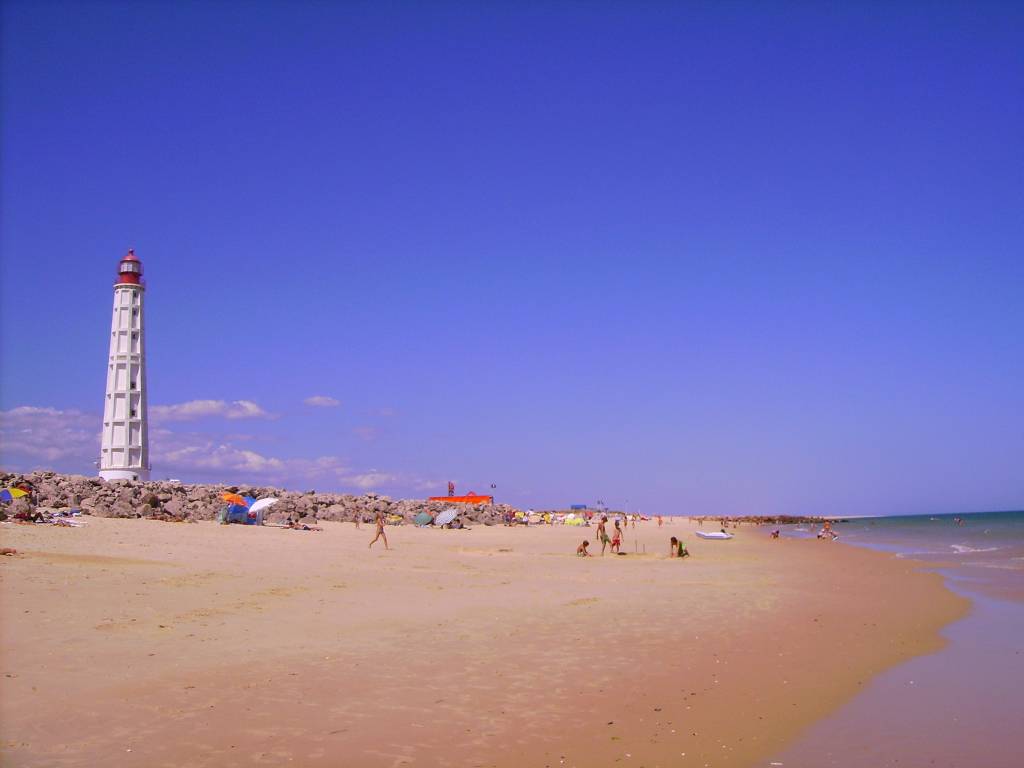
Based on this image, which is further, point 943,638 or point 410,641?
point 943,638

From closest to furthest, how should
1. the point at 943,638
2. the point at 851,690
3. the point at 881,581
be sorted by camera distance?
the point at 851,690 → the point at 943,638 → the point at 881,581

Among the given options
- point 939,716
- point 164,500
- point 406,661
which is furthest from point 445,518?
point 939,716

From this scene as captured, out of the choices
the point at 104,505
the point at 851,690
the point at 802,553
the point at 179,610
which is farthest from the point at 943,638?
the point at 104,505

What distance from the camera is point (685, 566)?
1123 inches

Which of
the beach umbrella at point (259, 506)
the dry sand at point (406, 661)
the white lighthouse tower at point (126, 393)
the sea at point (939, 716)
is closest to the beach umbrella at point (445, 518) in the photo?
the beach umbrella at point (259, 506)

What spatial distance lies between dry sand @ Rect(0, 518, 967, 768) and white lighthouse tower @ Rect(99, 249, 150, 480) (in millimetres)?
33601

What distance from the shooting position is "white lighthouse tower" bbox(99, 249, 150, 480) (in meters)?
52.9

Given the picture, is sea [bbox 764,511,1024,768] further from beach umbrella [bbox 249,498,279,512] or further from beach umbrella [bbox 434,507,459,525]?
beach umbrella [bbox 434,507,459,525]

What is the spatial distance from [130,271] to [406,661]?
2061 inches

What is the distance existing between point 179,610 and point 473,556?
678 inches

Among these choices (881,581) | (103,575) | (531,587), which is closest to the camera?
(103,575)

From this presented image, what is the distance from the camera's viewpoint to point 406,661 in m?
Result: 10.9

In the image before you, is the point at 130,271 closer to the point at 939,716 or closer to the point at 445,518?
the point at 445,518

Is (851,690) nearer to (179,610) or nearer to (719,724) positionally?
(719,724)
